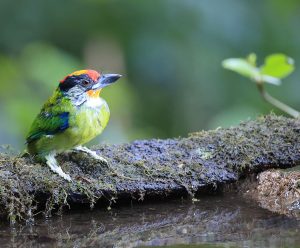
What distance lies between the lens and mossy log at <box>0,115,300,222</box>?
329cm

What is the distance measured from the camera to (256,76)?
15.3 feet

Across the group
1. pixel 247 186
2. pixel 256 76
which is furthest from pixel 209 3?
pixel 247 186

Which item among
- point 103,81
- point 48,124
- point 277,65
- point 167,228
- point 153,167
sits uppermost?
point 277,65

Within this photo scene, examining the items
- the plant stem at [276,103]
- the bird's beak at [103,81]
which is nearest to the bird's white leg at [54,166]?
the bird's beak at [103,81]

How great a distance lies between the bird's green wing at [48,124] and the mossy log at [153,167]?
6.7 inches

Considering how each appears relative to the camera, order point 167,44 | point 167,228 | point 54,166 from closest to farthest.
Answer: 1. point 167,228
2. point 54,166
3. point 167,44

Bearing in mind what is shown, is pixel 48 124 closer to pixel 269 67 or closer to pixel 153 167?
pixel 153 167

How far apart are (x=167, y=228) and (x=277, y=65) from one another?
1911mm

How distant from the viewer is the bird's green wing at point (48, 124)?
3709 millimetres

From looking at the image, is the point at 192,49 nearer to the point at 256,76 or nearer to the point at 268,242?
the point at 256,76

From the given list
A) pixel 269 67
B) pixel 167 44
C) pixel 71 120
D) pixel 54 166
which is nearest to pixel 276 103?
pixel 269 67

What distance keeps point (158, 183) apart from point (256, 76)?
153 cm

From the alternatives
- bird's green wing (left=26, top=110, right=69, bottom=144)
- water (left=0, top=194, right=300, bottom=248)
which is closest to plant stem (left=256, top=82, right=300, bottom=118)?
water (left=0, top=194, right=300, bottom=248)

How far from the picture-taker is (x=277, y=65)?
179 inches
